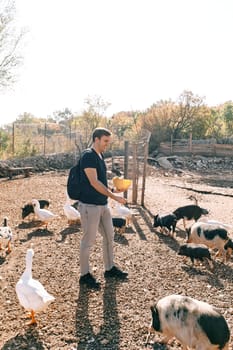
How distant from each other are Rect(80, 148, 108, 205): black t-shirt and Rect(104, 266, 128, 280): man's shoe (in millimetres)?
1135

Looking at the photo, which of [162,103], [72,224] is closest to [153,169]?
[162,103]

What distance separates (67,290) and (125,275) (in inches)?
36.4

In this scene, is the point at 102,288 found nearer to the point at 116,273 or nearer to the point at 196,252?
the point at 116,273

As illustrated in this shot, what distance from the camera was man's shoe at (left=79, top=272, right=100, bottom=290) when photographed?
561 cm

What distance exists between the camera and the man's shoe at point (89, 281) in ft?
18.4

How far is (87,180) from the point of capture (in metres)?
5.47

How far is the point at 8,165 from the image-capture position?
20.6m

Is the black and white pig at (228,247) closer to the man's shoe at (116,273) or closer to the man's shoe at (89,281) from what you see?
the man's shoe at (116,273)

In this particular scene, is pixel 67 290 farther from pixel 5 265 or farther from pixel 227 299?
pixel 227 299

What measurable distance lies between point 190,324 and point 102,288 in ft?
6.62

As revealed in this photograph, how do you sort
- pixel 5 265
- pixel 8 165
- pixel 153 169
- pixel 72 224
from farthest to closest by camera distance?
1. pixel 153 169
2. pixel 8 165
3. pixel 72 224
4. pixel 5 265

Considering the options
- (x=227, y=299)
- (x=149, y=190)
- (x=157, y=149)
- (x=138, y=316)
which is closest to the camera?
(x=138, y=316)

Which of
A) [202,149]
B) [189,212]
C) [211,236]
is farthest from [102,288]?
[202,149]

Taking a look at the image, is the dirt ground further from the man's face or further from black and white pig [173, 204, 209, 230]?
the man's face
